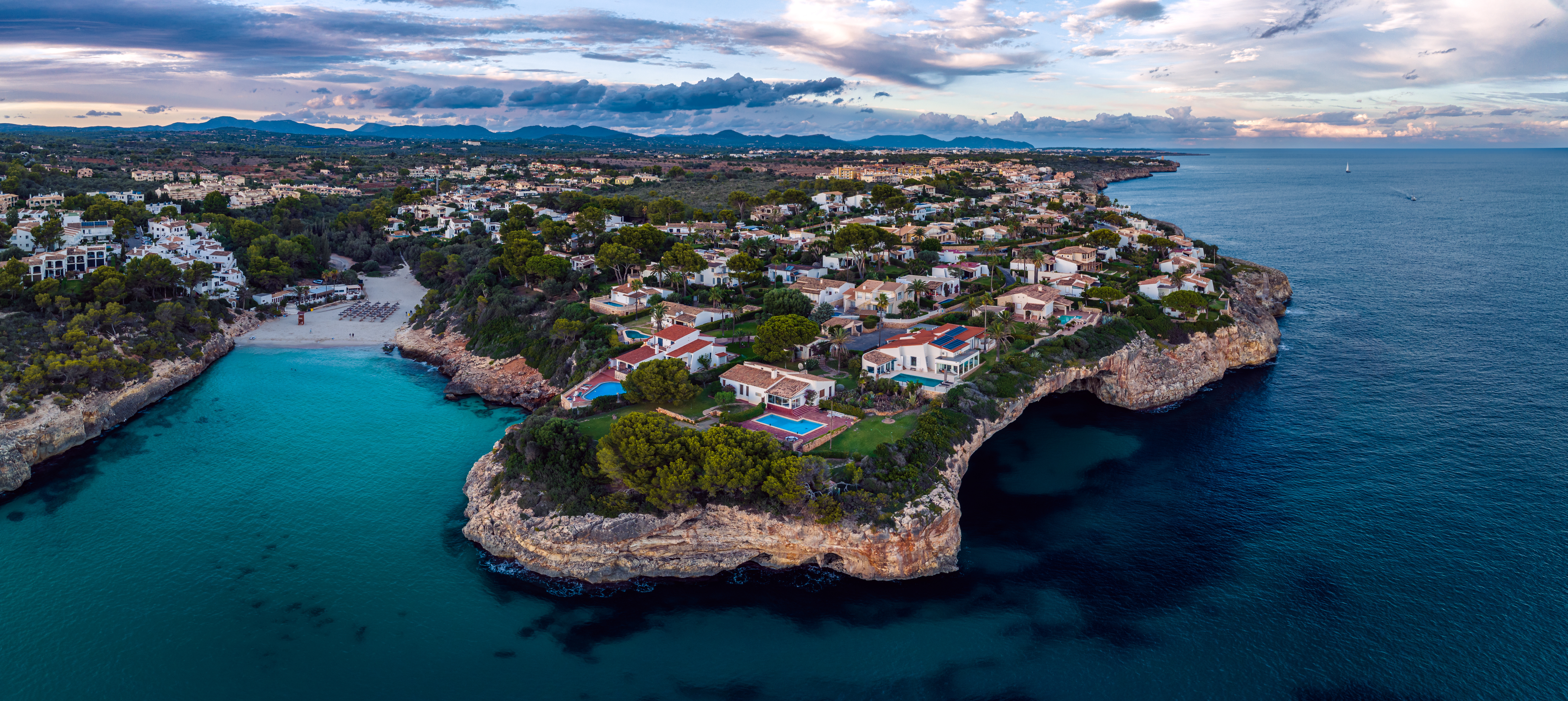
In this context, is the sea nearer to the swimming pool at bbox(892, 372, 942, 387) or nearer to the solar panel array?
the swimming pool at bbox(892, 372, 942, 387)

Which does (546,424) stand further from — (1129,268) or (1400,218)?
(1400,218)

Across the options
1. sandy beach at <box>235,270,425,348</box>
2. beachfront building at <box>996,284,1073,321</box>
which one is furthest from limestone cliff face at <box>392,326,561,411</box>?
beachfront building at <box>996,284,1073,321</box>

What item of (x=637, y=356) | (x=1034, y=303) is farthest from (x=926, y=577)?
(x=1034, y=303)

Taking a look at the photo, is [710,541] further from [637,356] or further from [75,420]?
[75,420]

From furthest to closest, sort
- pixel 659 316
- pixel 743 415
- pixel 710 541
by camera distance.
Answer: pixel 659 316 < pixel 743 415 < pixel 710 541

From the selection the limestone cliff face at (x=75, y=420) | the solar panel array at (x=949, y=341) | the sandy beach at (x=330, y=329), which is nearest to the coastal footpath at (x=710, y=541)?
the solar panel array at (x=949, y=341)

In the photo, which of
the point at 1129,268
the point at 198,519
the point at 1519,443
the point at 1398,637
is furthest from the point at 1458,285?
the point at 198,519
